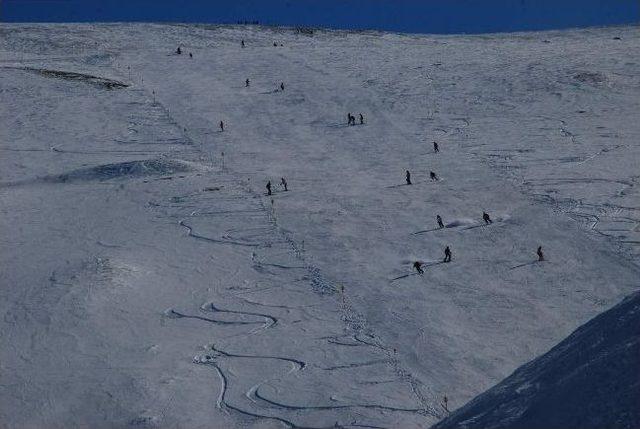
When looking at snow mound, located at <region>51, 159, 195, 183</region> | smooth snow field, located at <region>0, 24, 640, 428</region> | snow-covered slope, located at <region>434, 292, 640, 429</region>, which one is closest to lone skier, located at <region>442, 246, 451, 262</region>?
smooth snow field, located at <region>0, 24, 640, 428</region>

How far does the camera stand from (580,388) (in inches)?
340

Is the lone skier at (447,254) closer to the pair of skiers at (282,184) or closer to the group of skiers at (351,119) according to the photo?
the pair of skiers at (282,184)

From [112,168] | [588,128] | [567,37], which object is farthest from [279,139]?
[567,37]

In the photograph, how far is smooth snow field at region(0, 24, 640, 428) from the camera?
1554 cm

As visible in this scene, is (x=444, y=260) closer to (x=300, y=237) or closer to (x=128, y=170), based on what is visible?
(x=300, y=237)

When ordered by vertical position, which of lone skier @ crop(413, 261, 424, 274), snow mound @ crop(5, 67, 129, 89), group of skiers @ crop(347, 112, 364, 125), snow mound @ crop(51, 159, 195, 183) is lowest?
lone skier @ crop(413, 261, 424, 274)

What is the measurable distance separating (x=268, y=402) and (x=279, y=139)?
22.9 metres

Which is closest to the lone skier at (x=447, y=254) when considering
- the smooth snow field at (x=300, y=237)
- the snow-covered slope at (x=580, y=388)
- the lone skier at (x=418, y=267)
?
the smooth snow field at (x=300, y=237)

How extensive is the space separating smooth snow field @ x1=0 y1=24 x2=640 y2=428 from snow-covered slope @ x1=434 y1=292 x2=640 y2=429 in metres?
3.63

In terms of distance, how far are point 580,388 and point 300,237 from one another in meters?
15.8

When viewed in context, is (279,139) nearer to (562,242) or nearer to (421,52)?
(562,242)

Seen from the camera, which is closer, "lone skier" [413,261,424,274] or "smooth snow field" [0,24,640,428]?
"smooth snow field" [0,24,640,428]

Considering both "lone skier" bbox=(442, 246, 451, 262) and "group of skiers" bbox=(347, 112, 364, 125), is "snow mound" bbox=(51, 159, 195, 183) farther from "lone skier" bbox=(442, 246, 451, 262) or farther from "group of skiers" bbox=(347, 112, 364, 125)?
"lone skier" bbox=(442, 246, 451, 262)

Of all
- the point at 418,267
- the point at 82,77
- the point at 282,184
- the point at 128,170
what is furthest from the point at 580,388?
the point at 82,77
